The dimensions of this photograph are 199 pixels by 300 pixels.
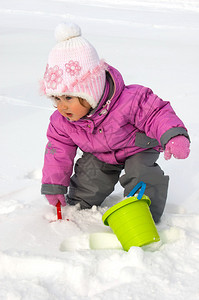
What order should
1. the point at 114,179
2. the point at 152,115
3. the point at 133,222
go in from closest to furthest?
the point at 133,222 < the point at 152,115 < the point at 114,179

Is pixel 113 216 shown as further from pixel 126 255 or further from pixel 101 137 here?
pixel 101 137

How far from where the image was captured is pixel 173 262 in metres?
1.47

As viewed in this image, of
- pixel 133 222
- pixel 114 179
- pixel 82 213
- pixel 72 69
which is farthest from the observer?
pixel 114 179

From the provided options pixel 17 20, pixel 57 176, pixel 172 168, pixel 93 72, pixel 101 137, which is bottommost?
pixel 17 20

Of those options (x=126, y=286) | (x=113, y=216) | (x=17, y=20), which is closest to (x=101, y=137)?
(x=113, y=216)

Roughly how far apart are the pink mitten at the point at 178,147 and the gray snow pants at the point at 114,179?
0.30 meters

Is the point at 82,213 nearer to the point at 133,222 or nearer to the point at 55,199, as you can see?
the point at 55,199

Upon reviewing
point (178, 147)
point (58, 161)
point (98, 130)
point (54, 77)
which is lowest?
point (58, 161)

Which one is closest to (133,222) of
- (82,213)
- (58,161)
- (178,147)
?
(178,147)

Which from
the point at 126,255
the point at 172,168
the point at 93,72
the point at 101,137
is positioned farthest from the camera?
the point at 172,168

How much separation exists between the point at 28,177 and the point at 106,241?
0.81 metres

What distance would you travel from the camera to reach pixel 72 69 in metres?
→ 1.64

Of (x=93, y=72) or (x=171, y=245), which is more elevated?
(x=93, y=72)

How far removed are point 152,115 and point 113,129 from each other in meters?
0.18
